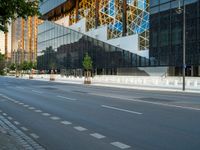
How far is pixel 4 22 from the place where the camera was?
28.0ft

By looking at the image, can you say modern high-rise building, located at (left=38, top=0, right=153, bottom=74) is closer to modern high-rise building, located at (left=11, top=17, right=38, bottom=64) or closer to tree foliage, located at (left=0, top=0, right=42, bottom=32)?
tree foliage, located at (left=0, top=0, right=42, bottom=32)

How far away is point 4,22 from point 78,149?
3.43 metres

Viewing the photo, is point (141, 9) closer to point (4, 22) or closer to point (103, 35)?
point (103, 35)

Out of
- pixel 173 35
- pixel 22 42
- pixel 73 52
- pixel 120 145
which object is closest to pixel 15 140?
pixel 120 145

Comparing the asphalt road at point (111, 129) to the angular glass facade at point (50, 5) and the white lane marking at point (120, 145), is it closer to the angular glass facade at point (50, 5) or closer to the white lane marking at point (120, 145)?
the white lane marking at point (120, 145)

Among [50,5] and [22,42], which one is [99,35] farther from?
[22,42]

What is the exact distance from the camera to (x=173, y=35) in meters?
51.5

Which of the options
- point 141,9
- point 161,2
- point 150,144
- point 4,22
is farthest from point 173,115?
point 141,9

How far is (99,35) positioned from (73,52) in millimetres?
10666

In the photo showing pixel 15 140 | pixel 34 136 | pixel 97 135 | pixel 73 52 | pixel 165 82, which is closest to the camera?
pixel 15 140

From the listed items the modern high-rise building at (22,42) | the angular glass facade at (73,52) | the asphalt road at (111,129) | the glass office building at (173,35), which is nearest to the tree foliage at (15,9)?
the asphalt road at (111,129)

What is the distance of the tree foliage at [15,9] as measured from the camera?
792 centimetres

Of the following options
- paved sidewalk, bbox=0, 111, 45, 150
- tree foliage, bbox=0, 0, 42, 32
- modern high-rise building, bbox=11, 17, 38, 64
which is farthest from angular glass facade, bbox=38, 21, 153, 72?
modern high-rise building, bbox=11, 17, 38, 64

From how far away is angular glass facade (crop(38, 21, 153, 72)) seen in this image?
6519 cm
